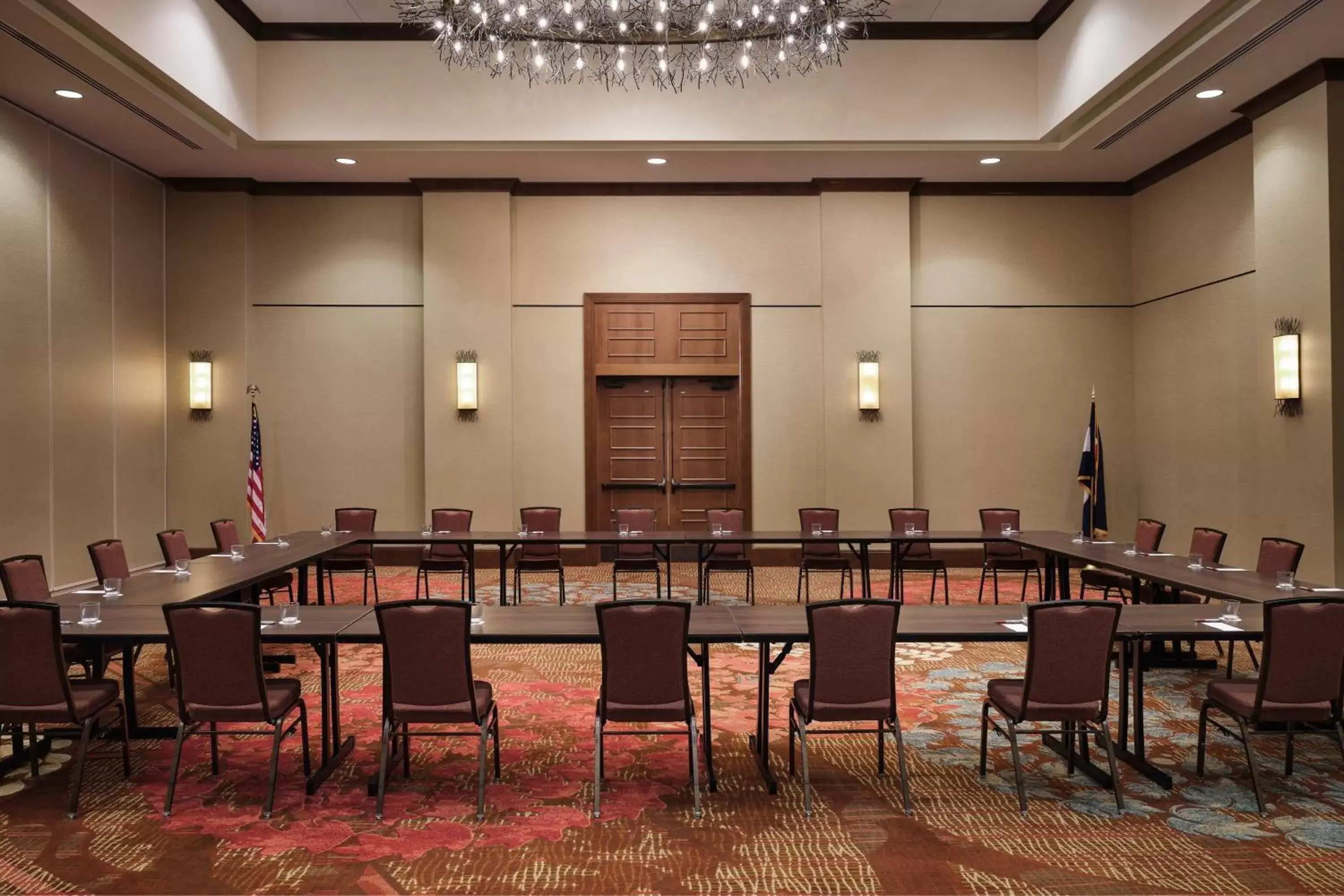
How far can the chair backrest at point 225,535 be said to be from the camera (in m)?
7.15

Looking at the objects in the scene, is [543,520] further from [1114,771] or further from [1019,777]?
[1114,771]

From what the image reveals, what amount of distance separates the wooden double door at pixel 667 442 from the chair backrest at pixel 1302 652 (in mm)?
7070

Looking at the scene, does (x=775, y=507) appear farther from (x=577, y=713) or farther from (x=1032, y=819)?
(x=1032, y=819)

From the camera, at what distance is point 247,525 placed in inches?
412

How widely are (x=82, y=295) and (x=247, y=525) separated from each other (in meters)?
3.17

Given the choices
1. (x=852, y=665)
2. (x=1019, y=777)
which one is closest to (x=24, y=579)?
(x=852, y=665)

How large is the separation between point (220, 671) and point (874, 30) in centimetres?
891

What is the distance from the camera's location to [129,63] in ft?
23.8

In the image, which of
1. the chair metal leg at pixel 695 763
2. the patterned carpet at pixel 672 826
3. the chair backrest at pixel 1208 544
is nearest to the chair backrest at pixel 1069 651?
the patterned carpet at pixel 672 826

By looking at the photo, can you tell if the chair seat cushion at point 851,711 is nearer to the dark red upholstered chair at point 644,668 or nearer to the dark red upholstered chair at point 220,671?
the dark red upholstered chair at point 644,668

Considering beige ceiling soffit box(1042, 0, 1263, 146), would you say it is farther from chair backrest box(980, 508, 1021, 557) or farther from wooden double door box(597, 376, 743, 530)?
wooden double door box(597, 376, 743, 530)

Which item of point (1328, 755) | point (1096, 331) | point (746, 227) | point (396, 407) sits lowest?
point (1328, 755)

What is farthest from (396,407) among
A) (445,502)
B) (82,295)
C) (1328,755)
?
(1328,755)

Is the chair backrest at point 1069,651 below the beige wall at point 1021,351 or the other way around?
below
